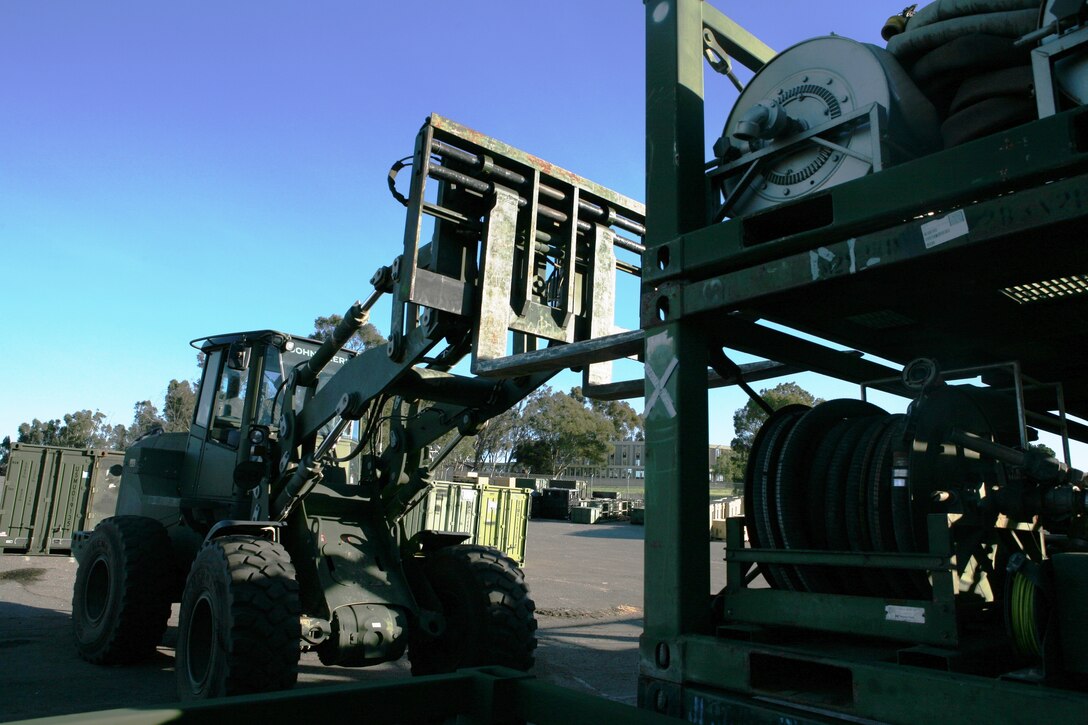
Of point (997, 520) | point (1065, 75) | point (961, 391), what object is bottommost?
point (997, 520)

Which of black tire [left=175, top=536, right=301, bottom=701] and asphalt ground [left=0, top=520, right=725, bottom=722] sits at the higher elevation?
black tire [left=175, top=536, right=301, bottom=701]

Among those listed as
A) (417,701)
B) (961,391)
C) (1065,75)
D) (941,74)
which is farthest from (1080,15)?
(417,701)

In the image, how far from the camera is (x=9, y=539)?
17.9 metres

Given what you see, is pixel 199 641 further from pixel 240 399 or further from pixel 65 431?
pixel 65 431

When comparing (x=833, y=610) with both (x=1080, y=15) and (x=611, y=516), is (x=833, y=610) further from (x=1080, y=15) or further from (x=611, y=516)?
(x=611, y=516)

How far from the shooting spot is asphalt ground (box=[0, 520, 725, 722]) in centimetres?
668

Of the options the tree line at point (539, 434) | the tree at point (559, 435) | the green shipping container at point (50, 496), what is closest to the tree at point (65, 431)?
the tree line at point (539, 434)

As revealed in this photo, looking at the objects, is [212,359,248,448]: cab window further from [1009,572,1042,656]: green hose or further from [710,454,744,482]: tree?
[710,454,744,482]: tree

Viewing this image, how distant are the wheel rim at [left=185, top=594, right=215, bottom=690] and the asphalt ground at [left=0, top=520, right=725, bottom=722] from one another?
0.50 m

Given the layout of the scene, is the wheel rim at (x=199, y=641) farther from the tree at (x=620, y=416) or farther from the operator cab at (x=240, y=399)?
the tree at (x=620, y=416)

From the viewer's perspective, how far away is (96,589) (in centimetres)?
842

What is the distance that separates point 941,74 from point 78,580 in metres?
8.84

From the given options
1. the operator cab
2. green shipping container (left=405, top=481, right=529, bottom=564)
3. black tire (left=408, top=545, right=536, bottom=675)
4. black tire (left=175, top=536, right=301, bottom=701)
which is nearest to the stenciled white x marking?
black tire (left=175, top=536, right=301, bottom=701)

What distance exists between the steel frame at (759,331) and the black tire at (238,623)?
145 inches
